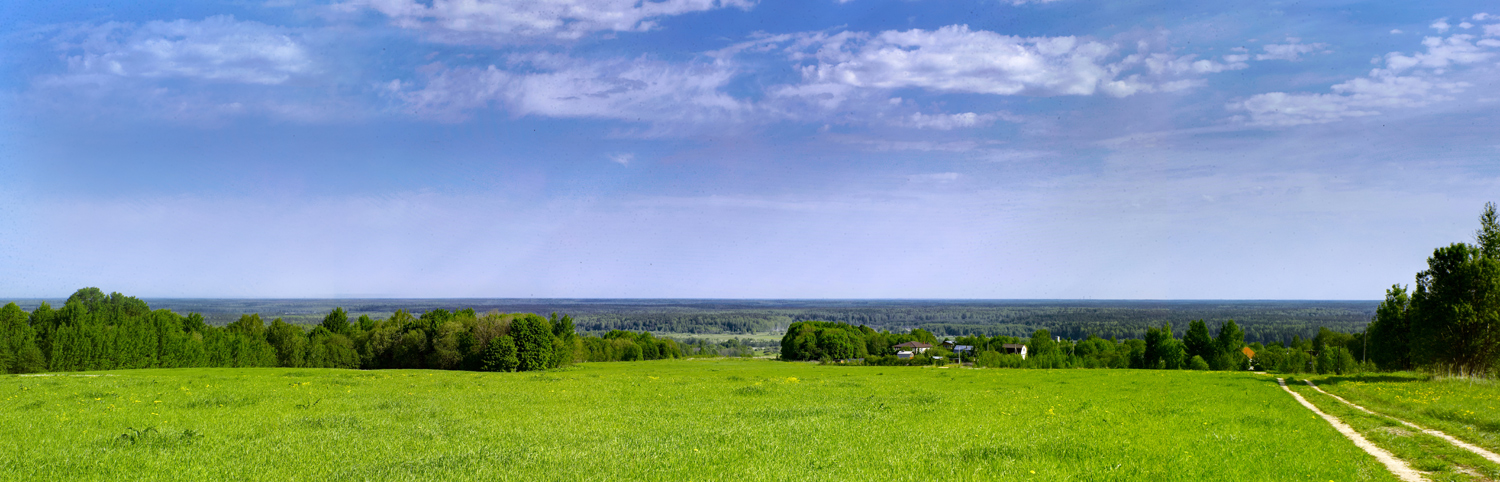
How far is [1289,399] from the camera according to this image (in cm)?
3036

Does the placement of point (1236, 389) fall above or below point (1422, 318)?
below

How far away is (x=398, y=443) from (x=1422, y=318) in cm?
5101

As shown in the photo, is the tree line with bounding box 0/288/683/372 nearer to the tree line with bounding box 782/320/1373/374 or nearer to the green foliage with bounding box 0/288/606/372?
the green foliage with bounding box 0/288/606/372

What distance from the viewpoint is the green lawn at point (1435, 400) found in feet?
64.7

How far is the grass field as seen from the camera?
511 inches

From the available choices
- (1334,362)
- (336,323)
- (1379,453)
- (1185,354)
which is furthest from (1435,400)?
(336,323)

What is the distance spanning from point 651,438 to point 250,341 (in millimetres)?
76495

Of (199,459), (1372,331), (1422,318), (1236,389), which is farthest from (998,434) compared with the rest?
(1372,331)

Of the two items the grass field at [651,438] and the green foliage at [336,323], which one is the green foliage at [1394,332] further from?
the green foliage at [336,323]

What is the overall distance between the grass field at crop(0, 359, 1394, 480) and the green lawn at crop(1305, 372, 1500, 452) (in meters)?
3.26

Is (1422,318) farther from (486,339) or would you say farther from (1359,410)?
(486,339)

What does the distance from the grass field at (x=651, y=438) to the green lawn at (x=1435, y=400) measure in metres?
3.26

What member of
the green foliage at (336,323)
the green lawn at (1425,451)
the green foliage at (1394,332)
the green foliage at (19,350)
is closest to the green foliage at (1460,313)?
the green foliage at (1394,332)

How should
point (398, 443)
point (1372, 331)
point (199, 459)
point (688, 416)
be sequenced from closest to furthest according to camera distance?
point (199, 459), point (398, 443), point (688, 416), point (1372, 331)
